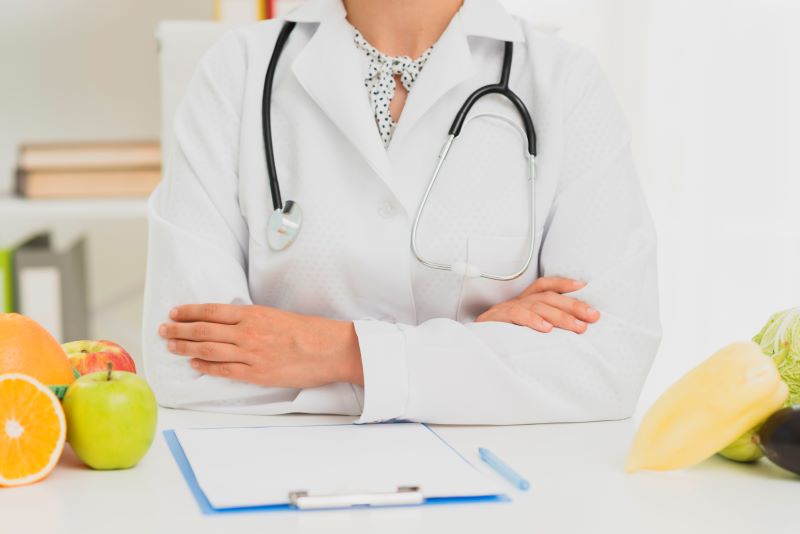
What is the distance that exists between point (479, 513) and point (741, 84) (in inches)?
60.3

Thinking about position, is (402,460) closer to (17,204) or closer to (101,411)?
(101,411)

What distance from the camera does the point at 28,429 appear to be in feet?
2.78

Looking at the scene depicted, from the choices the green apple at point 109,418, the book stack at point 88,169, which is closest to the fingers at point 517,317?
the green apple at point 109,418

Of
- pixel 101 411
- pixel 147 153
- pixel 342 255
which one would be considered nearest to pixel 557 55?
pixel 342 255

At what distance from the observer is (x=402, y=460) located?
93cm

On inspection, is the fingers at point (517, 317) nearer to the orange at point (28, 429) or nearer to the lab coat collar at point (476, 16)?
the lab coat collar at point (476, 16)

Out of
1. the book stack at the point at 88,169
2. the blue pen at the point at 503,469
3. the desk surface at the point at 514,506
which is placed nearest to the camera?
the desk surface at the point at 514,506

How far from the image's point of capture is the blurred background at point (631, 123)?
1998 millimetres

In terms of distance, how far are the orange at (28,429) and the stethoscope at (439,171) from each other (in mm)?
501

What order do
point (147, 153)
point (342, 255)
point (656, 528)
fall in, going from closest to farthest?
point (656, 528), point (342, 255), point (147, 153)


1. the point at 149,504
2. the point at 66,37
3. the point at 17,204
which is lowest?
the point at 17,204

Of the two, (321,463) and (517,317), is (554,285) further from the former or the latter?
(321,463)

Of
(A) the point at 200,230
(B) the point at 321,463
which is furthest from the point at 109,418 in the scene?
(A) the point at 200,230

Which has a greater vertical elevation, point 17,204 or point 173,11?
point 173,11
